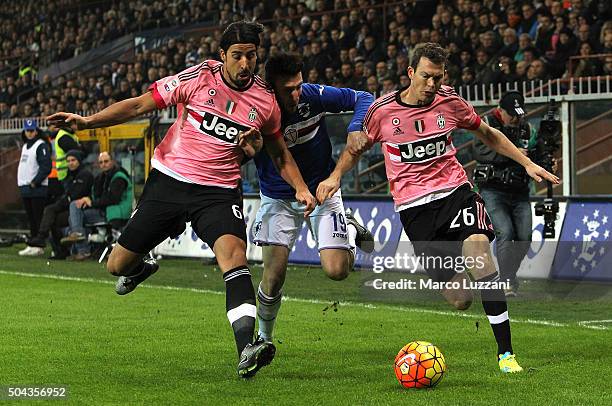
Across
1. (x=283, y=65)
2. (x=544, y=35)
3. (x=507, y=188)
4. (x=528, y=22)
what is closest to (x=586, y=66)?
(x=544, y=35)

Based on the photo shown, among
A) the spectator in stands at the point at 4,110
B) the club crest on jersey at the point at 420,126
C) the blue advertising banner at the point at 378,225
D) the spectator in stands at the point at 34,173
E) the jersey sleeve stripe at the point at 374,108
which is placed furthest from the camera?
the spectator in stands at the point at 4,110

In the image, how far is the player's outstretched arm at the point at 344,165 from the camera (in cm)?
838

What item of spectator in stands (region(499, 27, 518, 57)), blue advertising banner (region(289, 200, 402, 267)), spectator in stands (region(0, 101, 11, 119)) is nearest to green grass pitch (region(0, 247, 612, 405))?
blue advertising banner (region(289, 200, 402, 267))

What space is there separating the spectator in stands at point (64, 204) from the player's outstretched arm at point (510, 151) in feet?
35.2

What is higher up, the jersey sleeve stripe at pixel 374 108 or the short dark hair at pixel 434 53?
the short dark hair at pixel 434 53

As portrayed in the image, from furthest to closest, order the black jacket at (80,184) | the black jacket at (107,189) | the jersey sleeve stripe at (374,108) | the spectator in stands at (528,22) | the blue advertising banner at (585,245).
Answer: the spectator in stands at (528,22) < the black jacket at (80,184) < the black jacket at (107,189) < the blue advertising banner at (585,245) < the jersey sleeve stripe at (374,108)

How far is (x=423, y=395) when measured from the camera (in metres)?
7.24

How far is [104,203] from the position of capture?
17984 millimetres

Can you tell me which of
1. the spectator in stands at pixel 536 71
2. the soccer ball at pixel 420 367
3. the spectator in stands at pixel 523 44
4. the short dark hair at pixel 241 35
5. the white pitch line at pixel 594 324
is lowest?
the white pitch line at pixel 594 324

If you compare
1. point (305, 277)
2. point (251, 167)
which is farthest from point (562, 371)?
point (251, 167)

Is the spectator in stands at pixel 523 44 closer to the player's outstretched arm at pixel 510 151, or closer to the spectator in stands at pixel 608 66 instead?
the spectator in stands at pixel 608 66

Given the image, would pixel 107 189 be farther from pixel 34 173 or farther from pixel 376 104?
pixel 376 104

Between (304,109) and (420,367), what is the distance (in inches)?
94.0

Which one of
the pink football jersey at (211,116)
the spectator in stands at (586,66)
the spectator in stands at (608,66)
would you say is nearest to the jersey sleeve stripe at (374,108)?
the pink football jersey at (211,116)
